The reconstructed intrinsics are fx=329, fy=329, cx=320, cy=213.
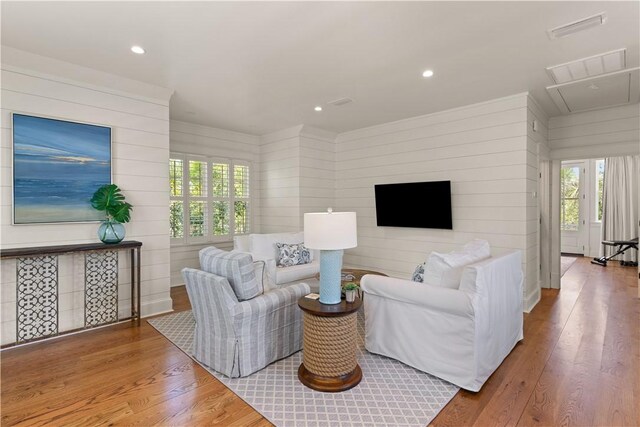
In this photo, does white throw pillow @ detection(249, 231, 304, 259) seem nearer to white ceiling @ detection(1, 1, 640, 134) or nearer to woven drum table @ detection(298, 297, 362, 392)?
white ceiling @ detection(1, 1, 640, 134)

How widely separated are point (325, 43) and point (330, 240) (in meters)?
1.71

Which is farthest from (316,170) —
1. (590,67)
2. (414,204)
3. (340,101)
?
(590,67)

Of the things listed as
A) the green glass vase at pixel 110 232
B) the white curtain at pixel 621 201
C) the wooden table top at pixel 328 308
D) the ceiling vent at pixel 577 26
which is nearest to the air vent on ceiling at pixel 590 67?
the ceiling vent at pixel 577 26

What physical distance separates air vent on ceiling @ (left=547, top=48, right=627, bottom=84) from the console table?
471cm

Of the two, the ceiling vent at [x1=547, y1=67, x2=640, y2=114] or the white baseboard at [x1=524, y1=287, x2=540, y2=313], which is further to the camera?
the white baseboard at [x1=524, y1=287, x2=540, y2=313]

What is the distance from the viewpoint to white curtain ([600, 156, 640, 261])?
7.03 m

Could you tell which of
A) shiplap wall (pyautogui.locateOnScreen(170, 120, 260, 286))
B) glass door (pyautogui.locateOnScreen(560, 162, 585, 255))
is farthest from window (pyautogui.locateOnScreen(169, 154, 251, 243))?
glass door (pyautogui.locateOnScreen(560, 162, 585, 255))

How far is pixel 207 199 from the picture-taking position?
18.7 feet

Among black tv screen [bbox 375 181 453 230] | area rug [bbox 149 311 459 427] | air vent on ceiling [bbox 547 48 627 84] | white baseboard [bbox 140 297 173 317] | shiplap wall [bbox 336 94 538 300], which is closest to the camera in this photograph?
area rug [bbox 149 311 459 427]

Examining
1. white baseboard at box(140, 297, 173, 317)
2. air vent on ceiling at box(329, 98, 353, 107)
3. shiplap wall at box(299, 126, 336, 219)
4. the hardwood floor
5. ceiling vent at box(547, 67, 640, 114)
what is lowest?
the hardwood floor

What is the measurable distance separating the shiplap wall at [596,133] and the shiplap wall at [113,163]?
17.9 ft

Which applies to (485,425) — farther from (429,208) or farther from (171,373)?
(429,208)

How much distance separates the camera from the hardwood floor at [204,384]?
205 centimetres

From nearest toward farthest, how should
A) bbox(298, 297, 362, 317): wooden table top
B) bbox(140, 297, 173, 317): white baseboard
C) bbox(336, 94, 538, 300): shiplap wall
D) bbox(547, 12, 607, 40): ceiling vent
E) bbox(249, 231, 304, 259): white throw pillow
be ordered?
1. bbox(298, 297, 362, 317): wooden table top
2. bbox(547, 12, 607, 40): ceiling vent
3. bbox(140, 297, 173, 317): white baseboard
4. bbox(336, 94, 538, 300): shiplap wall
5. bbox(249, 231, 304, 259): white throw pillow
